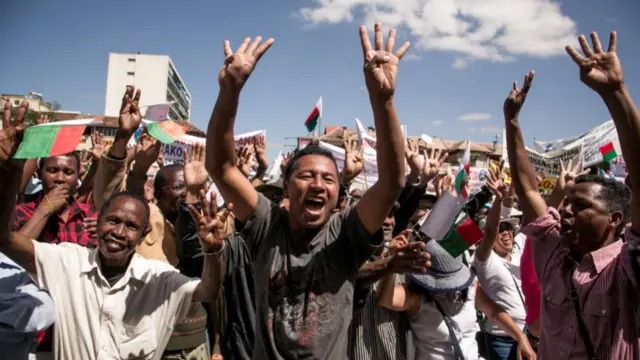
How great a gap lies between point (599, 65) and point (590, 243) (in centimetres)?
94

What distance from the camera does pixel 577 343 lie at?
2221 mm

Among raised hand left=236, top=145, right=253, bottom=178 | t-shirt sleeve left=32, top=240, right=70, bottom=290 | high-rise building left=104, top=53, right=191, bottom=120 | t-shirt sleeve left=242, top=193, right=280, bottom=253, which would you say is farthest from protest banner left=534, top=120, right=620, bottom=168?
high-rise building left=104, top=53, right=191, bottom=120

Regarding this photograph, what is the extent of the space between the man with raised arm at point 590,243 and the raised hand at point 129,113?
2.34 meters

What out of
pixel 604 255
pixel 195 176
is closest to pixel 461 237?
pixel 604 255

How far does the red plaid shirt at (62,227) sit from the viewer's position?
317 cm

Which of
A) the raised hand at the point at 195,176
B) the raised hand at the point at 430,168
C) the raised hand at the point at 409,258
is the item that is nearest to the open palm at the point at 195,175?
the raised hand at the point at 195,176

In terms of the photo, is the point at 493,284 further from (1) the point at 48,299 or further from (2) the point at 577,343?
(1) the point at 48,299

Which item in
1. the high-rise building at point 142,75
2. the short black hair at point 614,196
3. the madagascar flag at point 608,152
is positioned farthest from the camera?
the high-rise building at point 142,75

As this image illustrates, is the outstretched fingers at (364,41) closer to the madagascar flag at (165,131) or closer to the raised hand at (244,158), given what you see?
the raised hand at (244,158)

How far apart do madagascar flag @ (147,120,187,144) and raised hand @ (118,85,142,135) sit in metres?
0.57

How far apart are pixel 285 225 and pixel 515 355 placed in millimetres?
3032

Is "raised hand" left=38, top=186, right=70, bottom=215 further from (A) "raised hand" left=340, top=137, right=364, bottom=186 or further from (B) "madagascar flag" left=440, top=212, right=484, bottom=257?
(B) "madagascar flag" left=440, top=212, right=484, bottom=257

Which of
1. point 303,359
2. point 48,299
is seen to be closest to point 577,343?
point 303,359

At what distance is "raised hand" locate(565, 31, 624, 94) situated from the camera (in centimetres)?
193
